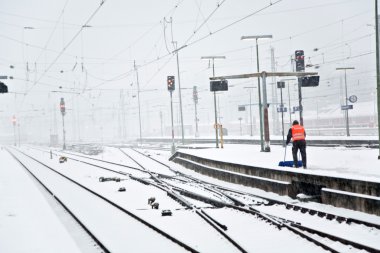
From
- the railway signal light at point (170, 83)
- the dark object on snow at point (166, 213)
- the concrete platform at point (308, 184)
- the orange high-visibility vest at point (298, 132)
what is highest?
the railway signal light at point (170, 83)

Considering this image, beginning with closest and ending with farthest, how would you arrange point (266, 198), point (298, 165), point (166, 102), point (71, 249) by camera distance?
point (71, 249), point (266, 198), point (298, 165), point (166, 102)

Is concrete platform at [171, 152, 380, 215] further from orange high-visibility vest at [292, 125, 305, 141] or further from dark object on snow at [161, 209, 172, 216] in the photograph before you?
dark object on snow at [161, 209, 172, 216]

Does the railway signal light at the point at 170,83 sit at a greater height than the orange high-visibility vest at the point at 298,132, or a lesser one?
greater

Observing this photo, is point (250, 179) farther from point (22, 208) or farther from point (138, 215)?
point (22, 208)

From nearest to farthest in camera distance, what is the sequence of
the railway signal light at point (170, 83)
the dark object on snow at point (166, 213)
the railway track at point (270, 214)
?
the railway track at point (270, 214)
the dark object on snow at point (166, 213)
the railway signal light at point (170, 83)

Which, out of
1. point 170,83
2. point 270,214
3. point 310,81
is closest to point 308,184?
point 270,214

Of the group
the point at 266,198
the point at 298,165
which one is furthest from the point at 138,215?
the point at 298,165

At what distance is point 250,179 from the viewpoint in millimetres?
17281

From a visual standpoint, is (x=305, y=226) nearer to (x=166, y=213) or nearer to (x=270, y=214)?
(x=270, y=214)

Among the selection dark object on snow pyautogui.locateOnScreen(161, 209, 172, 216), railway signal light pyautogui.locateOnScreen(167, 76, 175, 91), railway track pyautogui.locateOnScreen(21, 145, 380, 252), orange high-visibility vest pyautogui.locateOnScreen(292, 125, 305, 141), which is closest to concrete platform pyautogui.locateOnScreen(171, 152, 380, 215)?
railway track pyautogui.locateOnScreen(21, 145, 380, 252)

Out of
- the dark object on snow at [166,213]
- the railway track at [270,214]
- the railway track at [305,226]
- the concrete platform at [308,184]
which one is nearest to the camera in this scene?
the railway track at [305,226]

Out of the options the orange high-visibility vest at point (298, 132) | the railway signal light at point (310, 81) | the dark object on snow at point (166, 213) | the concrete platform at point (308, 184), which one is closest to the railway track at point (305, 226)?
the concrete platform at point (308, 184)

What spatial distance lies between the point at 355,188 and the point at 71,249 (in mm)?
7391

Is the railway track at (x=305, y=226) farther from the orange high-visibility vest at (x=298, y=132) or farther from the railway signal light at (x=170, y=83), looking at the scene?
the railway signal light at (x=170, y=83)
